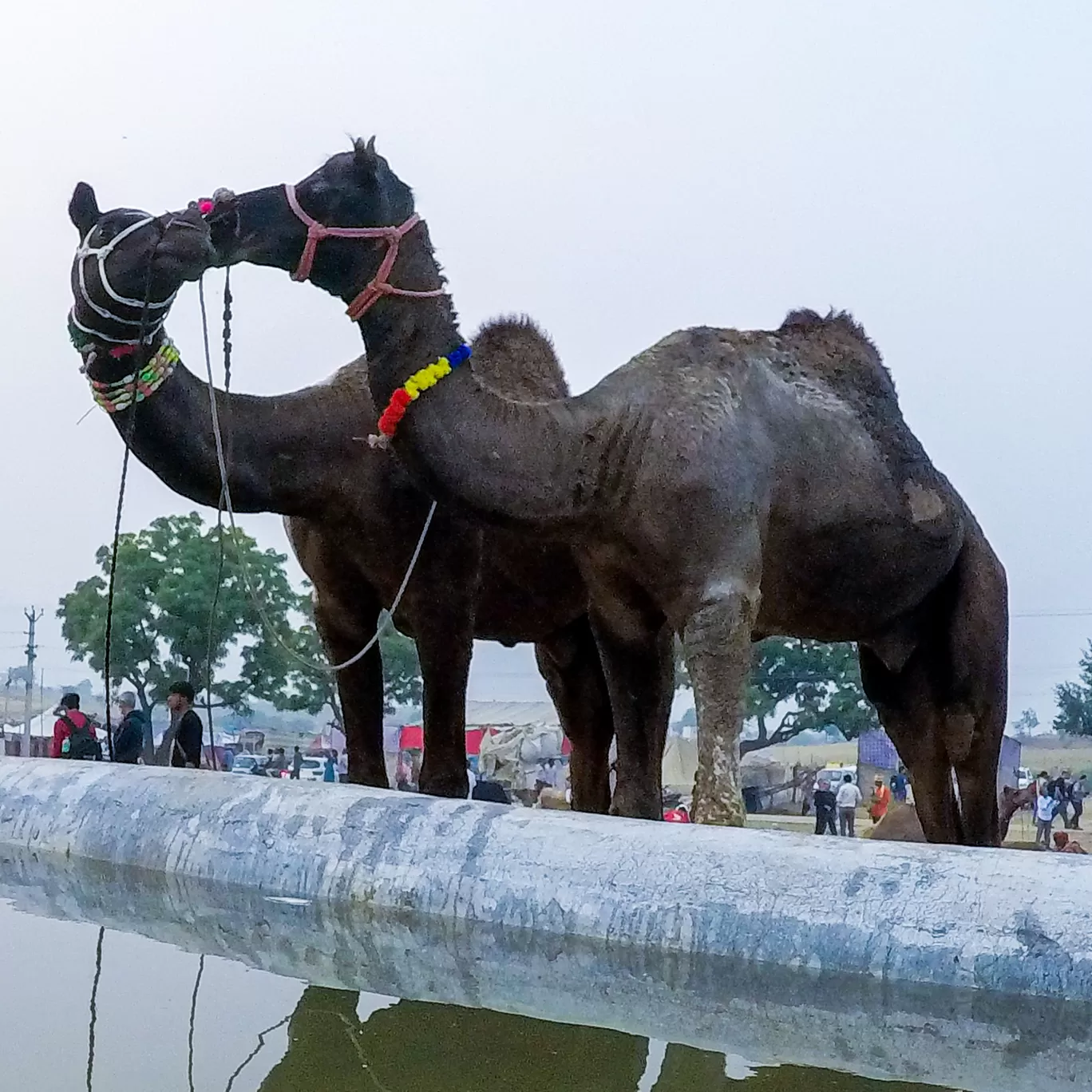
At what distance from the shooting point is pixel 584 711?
7.80 m

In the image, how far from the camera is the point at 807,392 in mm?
6062

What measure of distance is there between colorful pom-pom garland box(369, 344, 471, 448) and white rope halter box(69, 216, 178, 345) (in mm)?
888

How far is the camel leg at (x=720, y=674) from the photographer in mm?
5145

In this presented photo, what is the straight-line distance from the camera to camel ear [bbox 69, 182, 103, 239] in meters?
5.48

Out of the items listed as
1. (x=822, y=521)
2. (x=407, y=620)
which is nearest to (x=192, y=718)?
(x=407, y=620)

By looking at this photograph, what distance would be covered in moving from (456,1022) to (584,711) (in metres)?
4.95

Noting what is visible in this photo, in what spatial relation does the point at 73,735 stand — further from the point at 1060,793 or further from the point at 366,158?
the point at 1060,793

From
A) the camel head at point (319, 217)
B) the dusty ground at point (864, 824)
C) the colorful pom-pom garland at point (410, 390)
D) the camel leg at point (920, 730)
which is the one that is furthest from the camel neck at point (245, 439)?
the dusty ground at point (864, 824)

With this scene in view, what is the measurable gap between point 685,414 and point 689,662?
90 centimetres

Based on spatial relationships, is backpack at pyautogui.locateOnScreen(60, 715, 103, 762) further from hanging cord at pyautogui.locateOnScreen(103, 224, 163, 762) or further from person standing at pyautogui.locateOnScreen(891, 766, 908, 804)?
person standing at pyautogui.locateOnScreen(891, 766, 908, 804)

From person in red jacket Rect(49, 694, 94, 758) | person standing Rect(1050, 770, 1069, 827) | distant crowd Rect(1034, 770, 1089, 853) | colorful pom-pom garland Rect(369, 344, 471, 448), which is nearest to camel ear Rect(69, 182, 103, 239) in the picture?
colorful pom-pom garland Rect(369, 344, 471, 448)

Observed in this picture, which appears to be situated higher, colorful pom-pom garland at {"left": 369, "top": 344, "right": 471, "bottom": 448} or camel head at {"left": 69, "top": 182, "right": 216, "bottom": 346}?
camel head at {"left": 69, "top": 182, "right": 216, "bottom": 346}

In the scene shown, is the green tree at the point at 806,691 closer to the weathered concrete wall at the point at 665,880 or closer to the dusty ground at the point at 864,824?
the dusty ground at the point at 864,824

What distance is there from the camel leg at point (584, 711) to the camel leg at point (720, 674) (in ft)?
7.97
